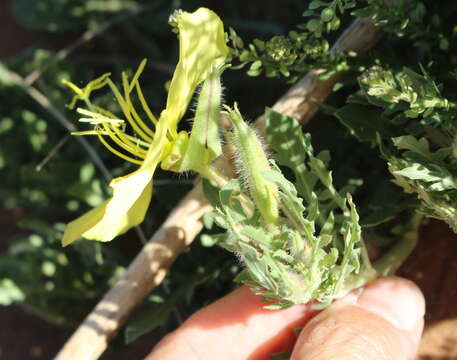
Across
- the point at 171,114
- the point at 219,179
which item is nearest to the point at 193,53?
the point at 171,114

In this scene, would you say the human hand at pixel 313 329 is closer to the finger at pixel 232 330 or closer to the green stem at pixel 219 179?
the finger at pixel 232 330

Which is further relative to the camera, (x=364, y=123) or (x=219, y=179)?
(x=364, y=123)

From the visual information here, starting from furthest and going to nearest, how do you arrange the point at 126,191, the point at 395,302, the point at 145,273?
the point at 145,273 < the point at 395,302 < the point at 126,191

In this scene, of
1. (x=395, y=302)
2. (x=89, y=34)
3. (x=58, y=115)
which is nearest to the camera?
(x=395, y=302)

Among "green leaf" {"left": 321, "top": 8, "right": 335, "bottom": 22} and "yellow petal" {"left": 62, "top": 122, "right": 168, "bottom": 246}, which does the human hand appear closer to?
"yellow petal" {"left": 62, "top": 122, "right": 168, "bottom": 246}

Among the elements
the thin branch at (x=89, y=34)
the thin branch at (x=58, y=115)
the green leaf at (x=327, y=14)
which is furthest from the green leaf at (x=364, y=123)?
the thin branch at (x=89, y=34)

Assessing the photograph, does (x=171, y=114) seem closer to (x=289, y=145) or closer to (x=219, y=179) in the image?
(x=219, y=179)

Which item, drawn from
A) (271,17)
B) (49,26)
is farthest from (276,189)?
(49,26)
